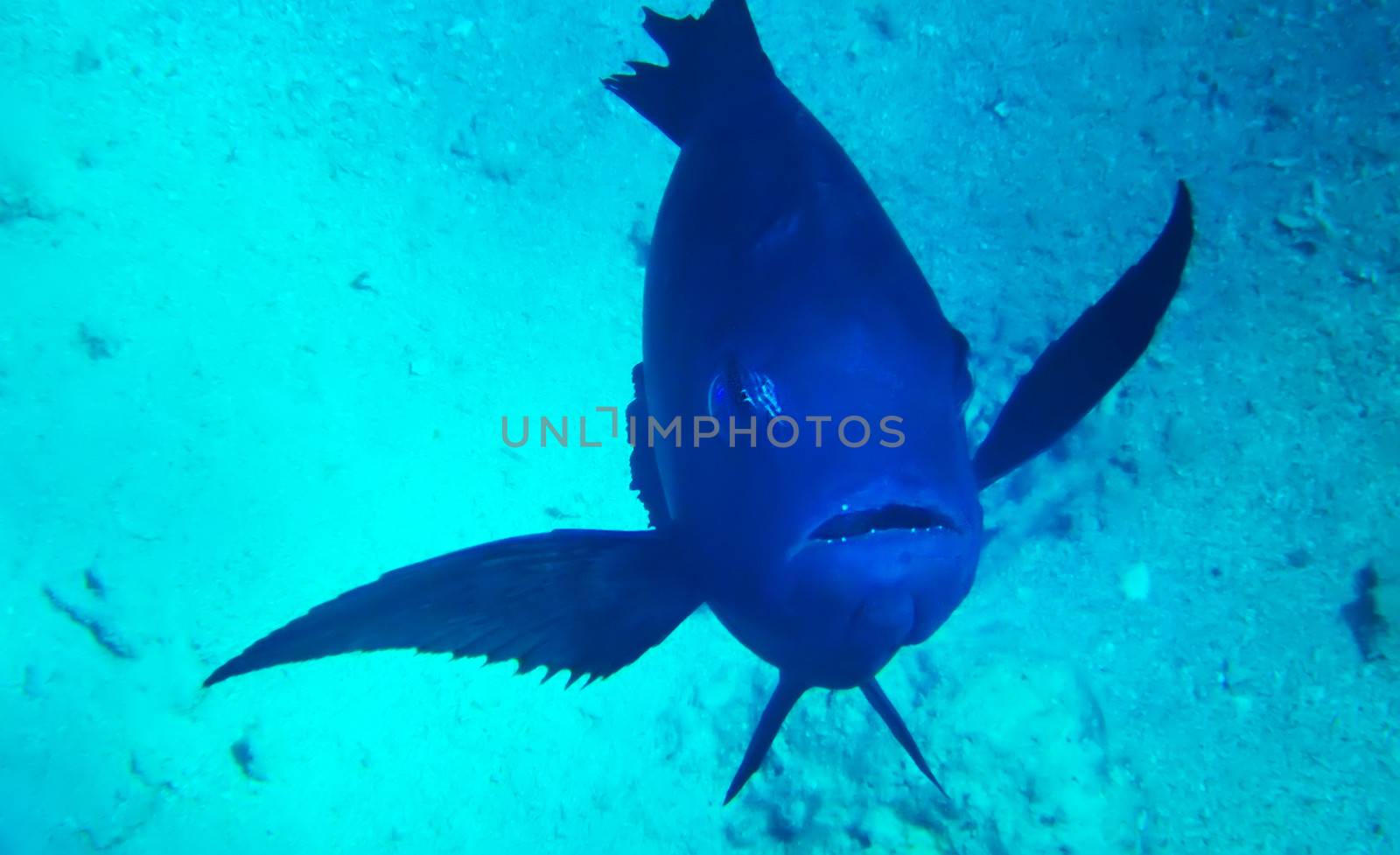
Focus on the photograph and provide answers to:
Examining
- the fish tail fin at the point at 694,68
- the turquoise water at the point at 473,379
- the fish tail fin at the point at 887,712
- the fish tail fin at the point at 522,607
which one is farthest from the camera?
the turquoise water at the point at 473,379

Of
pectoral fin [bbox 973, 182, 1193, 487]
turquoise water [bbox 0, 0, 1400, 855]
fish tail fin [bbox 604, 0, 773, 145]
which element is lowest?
turquoise water [bbox 0, 0, 1400, 855]

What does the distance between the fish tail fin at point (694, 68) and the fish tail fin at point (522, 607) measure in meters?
1.38

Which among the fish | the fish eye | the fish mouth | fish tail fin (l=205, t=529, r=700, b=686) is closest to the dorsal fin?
the fish

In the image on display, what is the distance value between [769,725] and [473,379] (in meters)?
3.10

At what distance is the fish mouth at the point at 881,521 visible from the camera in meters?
1.19

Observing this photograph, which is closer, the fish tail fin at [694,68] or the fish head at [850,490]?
the fish head at [850,490]

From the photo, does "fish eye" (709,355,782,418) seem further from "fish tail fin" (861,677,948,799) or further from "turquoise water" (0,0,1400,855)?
"turquoise water" (0,0,1400,855)

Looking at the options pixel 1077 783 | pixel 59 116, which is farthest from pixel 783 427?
pixel 59 116

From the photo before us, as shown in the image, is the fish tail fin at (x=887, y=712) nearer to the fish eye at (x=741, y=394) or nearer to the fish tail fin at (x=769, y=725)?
the fish tail fin at (x=769, y=725)

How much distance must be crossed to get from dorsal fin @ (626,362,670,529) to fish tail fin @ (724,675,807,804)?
78 cm

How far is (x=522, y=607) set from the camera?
160 cm

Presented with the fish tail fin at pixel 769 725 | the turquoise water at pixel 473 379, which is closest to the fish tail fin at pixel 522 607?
the fish tail fin at pixel 769 725

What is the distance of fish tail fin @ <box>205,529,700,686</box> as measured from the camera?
141 centimetres

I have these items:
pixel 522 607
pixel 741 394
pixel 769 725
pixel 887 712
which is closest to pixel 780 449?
pixel 741 394
